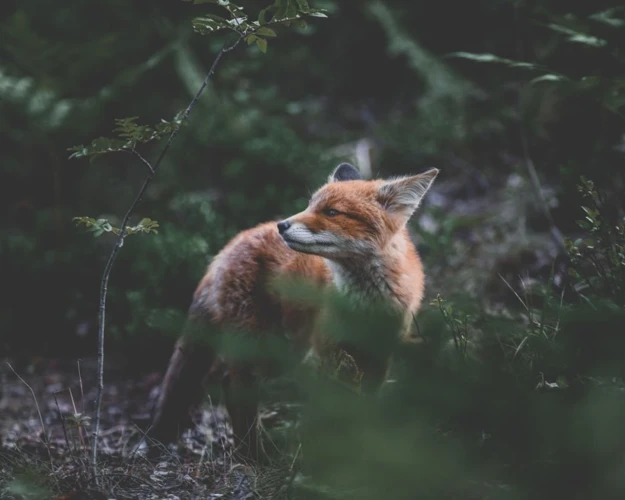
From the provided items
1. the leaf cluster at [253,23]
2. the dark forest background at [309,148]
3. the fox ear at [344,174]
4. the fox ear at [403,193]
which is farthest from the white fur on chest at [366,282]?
the leaf cluster at [253,23]

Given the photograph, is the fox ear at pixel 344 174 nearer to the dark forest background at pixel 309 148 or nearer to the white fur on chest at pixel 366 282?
the white fur on chest at pixel 366 282

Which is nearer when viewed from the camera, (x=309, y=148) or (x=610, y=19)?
(x=610, y=19)

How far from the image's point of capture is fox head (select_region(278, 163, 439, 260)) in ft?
13.0

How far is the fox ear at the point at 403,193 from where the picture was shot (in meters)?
4.30

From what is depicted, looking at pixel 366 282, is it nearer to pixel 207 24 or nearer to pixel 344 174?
pixel 344 174

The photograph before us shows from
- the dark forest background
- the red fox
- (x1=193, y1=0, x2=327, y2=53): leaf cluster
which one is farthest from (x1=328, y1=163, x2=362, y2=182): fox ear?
(x1=193, y1=0, x2=327, y2=53): leaf cluster

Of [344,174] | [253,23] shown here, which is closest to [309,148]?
[344,174]

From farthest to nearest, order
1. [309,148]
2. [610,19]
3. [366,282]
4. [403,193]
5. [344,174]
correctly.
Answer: [309,148], [344,174], [610,19], [403,193], [366,282]

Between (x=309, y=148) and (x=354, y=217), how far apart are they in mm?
3381

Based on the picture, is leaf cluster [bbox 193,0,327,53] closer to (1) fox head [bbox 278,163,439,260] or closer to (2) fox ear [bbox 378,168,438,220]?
(1) fox head [bbox 278,163,439,260]

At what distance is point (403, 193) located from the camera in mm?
4336

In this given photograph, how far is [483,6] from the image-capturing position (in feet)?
30.9

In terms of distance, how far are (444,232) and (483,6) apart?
15.4 feet

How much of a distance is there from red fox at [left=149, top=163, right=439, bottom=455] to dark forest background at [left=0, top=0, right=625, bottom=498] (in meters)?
0.65
